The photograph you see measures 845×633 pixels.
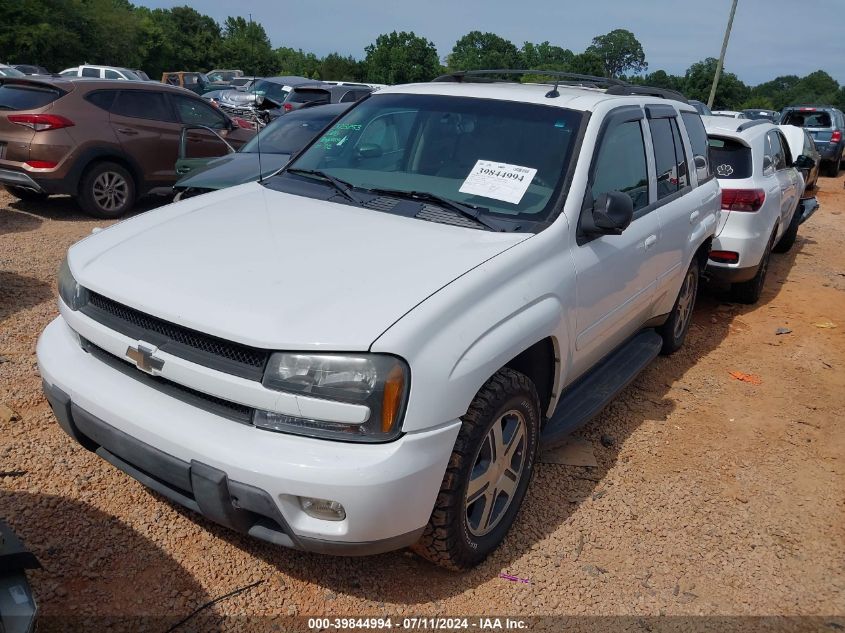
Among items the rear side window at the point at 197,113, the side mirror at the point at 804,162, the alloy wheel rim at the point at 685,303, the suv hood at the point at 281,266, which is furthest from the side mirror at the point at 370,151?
the rear side window at the point at 197,113

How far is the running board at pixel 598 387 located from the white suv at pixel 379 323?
15 mm

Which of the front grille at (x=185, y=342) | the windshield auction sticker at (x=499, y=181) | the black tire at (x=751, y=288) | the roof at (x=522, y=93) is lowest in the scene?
the black tire at (x=751, y=288)

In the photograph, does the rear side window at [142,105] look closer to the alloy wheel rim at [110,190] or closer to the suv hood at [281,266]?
the alloy wheel rim at [110,190]

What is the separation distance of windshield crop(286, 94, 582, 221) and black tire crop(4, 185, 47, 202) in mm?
6474

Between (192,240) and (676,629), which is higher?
(192,240)

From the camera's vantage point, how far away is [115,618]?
8.01 feet

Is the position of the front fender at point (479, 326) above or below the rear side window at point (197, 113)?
below

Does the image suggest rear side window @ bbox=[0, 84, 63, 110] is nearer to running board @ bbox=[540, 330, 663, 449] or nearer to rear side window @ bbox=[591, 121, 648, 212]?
rear side window @ bbox=[591, 121, 648, 212]

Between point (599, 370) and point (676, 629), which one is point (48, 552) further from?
point (599, 370)

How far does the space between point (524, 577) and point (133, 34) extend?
51.5m

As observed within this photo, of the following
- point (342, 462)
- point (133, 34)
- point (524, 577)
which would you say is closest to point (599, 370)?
point (524, 577)

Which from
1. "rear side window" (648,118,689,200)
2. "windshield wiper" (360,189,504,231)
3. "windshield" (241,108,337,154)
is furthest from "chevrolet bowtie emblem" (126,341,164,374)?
"windshield" (241,108,337,154)

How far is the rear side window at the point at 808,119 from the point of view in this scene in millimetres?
20020

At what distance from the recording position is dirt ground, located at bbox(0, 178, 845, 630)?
2.64 m
